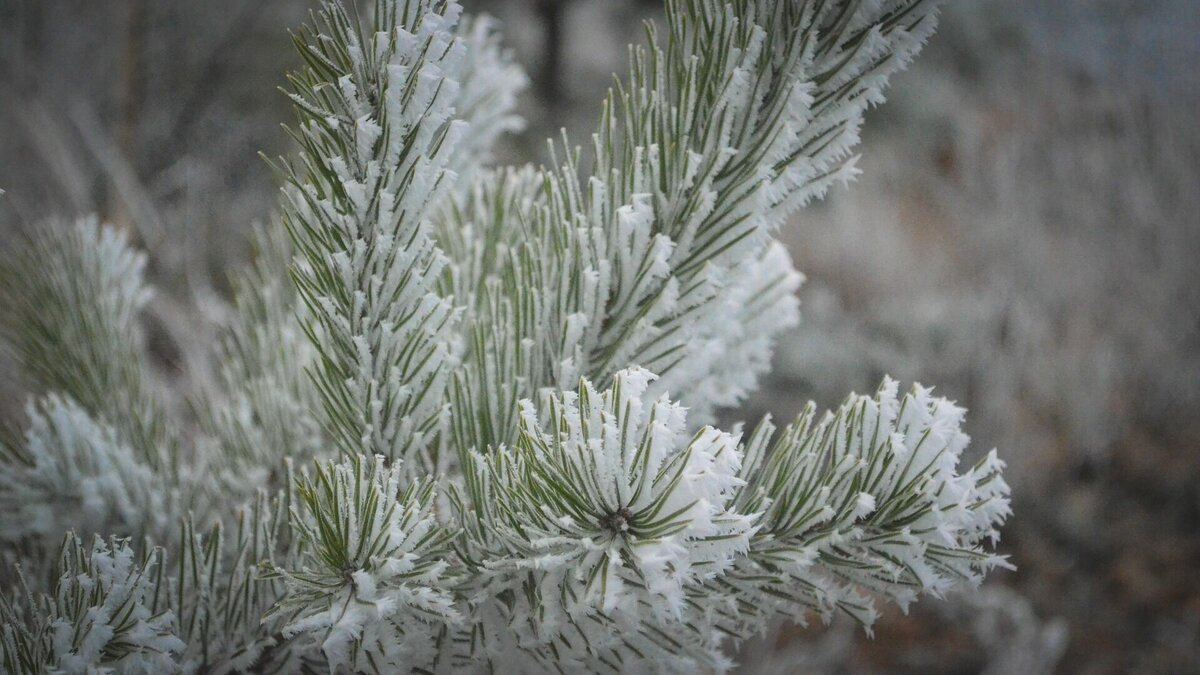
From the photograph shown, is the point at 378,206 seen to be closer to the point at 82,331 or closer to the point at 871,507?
the point at 871,507

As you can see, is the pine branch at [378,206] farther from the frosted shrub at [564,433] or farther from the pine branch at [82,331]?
the pine branch at [82,331]

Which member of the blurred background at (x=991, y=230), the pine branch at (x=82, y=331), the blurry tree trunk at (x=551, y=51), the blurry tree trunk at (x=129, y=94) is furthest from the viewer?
the blurry tree trunk at (x=551, y=51)

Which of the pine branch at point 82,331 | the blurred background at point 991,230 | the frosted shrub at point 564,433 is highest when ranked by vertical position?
the blurred background at point 991,230

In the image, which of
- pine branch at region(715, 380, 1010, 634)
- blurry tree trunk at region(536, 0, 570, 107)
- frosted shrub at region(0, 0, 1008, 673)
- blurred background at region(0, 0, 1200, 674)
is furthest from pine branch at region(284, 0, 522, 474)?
blurry tree trunk at region(536, 0, 570, 107)

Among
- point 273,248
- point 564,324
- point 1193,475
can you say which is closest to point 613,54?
point 1193,475

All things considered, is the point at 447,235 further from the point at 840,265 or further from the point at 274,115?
the point at 840,265

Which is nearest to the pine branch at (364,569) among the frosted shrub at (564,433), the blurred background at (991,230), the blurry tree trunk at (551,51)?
the frosted shrub at (564,433)

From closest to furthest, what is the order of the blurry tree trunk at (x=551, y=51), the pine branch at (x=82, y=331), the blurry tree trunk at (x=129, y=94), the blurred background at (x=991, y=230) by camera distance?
the pine branch at (x=82, y=331) < the blurry tree trunk at (x=129, y=94) < the blurred background at (x=991, y=230) < the blurry tree trunk at (x=551, y=51)
